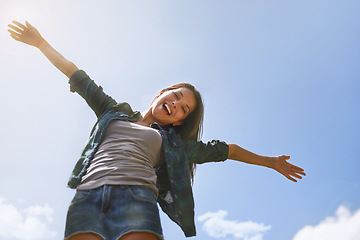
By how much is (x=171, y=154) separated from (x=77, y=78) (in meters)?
1.38

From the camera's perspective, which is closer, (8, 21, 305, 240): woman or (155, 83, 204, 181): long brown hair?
(8, 21, 305, 240): woman

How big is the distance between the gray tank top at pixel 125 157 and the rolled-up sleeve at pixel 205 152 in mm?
430

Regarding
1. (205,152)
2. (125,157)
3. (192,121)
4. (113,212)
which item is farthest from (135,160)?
(192,121)

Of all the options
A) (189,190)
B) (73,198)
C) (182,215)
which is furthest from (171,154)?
(73,198)

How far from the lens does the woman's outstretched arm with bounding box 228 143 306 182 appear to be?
3.96 metres

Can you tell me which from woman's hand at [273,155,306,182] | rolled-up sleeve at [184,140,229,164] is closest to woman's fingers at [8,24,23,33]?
rolled-up sleeve at [184,140,229,164]

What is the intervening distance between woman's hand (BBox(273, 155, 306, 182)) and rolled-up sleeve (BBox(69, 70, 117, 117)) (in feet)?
7.32

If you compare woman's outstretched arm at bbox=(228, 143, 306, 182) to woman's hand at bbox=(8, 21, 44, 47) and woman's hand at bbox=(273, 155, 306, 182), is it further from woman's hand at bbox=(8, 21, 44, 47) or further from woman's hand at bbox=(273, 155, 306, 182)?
woman's hand at bbox=(8, 21, 44, 47)

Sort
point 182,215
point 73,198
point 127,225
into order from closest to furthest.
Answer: point 127,225
point 73,198
point 182,215

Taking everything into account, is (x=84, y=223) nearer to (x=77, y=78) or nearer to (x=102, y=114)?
(x=102, y=114)

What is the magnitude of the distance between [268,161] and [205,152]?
35.4 inches

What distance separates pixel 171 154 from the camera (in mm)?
3482

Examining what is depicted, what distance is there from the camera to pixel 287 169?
13.3 ft

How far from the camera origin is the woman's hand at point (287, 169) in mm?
4037
